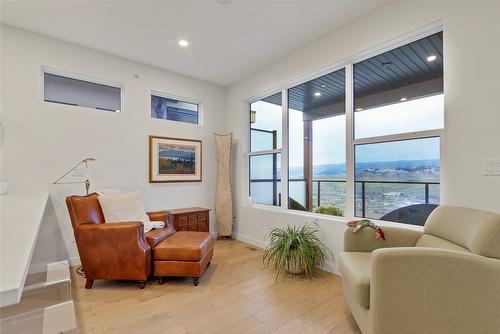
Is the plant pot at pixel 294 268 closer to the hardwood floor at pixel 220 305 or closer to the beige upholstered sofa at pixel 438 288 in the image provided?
the hardwood floor at pixel 220 305

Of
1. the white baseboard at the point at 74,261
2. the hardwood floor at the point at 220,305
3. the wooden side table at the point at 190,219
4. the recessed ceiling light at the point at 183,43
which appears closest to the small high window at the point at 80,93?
the recessed ceiling light at the point at 183,43

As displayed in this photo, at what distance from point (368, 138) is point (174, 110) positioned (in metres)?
3.10

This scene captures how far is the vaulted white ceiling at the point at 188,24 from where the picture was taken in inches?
100

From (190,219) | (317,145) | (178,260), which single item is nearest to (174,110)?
(190,219)

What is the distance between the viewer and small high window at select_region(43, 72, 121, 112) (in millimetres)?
3175

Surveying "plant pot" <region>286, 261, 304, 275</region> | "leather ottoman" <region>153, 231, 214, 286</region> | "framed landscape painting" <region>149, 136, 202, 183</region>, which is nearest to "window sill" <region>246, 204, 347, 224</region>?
"plant pot" <region>286, 261, 304, 275</region>

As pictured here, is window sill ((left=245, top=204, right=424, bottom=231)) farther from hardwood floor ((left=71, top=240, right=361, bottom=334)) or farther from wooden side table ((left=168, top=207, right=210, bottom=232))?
wooden side table ((left=168, top=207, right=210, bottom=232))

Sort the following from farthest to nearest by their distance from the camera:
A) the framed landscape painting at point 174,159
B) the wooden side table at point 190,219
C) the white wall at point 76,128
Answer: the framed landscape painting at point 174,159 → the wooden side table at point 190,219 → the white wall at point 76,128

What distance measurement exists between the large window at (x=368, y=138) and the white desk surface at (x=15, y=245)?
2.81 m

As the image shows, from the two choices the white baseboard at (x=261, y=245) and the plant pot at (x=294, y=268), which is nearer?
the plant pot at (x=294, y=268)

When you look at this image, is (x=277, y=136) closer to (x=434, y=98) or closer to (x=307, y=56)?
(x=307, y=56)

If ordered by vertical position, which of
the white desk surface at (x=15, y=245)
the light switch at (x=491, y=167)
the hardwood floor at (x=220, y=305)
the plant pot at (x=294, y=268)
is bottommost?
the hardwood floor at (x=220, y=305)

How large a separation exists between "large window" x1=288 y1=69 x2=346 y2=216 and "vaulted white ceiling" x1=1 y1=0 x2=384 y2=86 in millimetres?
648

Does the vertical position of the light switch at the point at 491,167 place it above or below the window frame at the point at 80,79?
below
